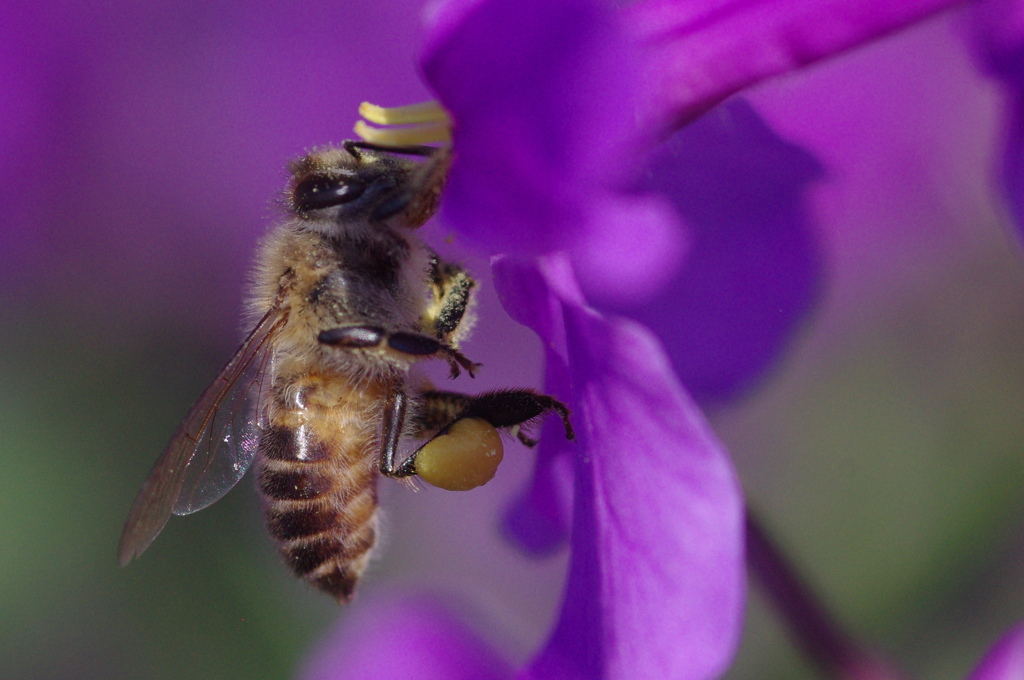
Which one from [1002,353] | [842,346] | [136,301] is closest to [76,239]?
[136,301]

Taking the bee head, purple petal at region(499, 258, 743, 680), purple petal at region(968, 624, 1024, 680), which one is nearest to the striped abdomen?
the bee head

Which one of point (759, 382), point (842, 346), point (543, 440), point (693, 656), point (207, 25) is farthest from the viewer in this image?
point (207, 25)

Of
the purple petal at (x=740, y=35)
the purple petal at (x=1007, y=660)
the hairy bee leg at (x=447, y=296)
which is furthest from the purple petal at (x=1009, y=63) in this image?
the hairy bee leg at (x=447, y=296)

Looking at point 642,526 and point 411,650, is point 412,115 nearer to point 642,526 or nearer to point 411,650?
point 642,526

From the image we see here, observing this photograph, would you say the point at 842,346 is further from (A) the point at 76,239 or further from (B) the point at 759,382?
(A) the point at 76,239

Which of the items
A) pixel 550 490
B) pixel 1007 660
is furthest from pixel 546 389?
pixel 1007 660

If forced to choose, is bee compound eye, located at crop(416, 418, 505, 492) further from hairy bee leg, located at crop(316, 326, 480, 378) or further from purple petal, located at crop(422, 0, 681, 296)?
purple petal, located at crop(422, 0, 681, 296)
